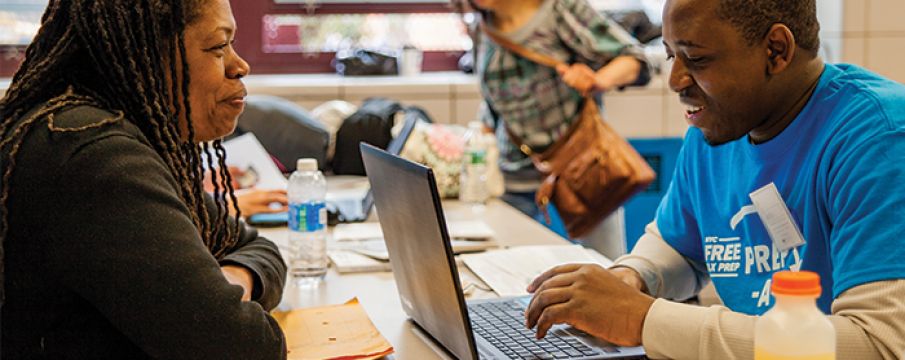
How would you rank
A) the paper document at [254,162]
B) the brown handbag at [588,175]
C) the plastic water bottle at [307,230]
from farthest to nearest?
the brown handbag at [588,175] < the paper document at [254,162] < the plastic water bottle at [307,230]

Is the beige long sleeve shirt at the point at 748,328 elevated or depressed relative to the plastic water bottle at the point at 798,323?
depressed

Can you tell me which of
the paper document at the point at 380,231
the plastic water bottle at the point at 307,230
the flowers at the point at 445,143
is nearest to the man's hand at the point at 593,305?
the plastic water bottle at the point at 307,230

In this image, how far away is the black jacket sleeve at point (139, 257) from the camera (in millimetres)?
1118

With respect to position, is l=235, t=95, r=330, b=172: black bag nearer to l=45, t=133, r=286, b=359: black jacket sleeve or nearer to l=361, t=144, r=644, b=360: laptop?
l=361, t=144, r=644, b=360: laptop

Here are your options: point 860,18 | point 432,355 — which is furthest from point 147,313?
point 860,18

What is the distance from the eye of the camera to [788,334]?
2.87ft

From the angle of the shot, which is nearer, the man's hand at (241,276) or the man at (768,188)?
the man at (768,188)

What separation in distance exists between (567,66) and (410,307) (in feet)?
5.30

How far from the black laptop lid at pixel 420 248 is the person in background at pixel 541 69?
62.3 inches


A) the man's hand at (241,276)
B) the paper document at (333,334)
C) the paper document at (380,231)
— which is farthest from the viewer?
the paper document at (380,231)

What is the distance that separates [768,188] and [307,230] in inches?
37.4

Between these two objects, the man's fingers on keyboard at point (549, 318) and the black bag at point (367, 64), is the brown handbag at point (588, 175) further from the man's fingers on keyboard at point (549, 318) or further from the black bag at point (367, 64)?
the man's fingers on keyboard at point (549, 318)

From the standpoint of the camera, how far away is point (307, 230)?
6.82 ft

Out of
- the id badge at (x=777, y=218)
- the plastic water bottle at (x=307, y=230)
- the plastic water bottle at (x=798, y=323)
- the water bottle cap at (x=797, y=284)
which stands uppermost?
the water bottle cap at (x=797, y=284)
